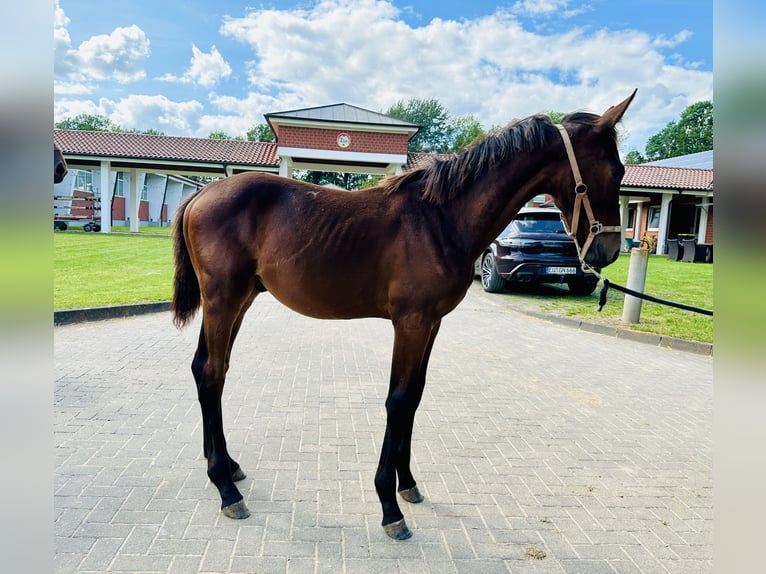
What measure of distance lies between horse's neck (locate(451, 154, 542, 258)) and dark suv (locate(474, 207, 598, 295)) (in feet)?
22.5

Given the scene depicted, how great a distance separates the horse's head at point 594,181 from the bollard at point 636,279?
241 inches

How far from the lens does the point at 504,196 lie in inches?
104

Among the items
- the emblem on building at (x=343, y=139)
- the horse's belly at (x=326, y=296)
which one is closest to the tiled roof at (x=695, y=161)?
the emblem on building at (x=343, y=139)

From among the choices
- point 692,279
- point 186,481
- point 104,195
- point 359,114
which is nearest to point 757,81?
point 186,481

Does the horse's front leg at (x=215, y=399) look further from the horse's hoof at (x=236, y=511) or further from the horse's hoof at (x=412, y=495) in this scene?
the horse's hoof at (x=412, y=495)

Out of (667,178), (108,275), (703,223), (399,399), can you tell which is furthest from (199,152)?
(703,223)

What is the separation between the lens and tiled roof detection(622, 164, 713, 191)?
1000 inches

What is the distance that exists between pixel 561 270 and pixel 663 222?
21.0 meters

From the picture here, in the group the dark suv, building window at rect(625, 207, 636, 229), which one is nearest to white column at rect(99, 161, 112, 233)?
the dark suv

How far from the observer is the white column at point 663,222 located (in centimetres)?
2577

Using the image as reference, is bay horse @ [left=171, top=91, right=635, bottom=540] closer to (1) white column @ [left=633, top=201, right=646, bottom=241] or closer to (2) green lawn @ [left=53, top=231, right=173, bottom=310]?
(2) green lawn @ [left=53, top=231, right=173, bottom=310]

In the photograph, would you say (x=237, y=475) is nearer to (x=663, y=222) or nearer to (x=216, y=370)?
(x=216, y=370)

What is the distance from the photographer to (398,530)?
2.47 meters

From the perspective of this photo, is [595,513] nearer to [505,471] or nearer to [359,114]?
[505,471]
